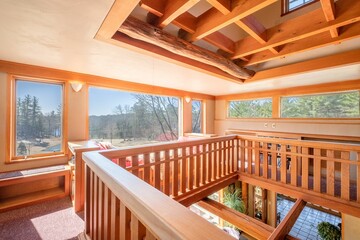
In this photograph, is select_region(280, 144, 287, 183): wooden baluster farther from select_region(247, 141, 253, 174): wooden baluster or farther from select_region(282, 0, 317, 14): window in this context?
select_region(282, 0, 317, 14): window

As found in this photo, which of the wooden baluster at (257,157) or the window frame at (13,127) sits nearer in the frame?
the window frame at (13,127)

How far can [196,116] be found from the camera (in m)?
5.84

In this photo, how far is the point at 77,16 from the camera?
4.87 ft

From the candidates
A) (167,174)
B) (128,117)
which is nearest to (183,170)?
(167,174)

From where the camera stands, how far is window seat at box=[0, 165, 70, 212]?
2418 mm

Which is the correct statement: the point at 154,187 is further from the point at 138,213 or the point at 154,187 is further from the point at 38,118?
the point at 38,118

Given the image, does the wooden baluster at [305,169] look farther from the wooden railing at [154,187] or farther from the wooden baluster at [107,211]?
the wooden baluster at [107,211]

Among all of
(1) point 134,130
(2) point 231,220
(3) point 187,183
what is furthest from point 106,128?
(2) point 231,220

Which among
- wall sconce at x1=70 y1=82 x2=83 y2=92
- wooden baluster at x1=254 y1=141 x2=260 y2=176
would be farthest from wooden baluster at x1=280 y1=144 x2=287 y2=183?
wall sconce at x1=70 y1=82 x2=83 y2=92

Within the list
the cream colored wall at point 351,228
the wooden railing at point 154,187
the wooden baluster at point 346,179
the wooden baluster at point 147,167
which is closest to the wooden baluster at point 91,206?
the wooden railing at point 154,187

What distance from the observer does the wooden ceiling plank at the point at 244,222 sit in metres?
2.31

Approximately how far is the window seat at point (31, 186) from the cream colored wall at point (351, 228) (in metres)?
4.93

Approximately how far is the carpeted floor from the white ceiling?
2.20 meters

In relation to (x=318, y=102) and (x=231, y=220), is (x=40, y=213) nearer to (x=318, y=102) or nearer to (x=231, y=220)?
(x=231, y=220)
